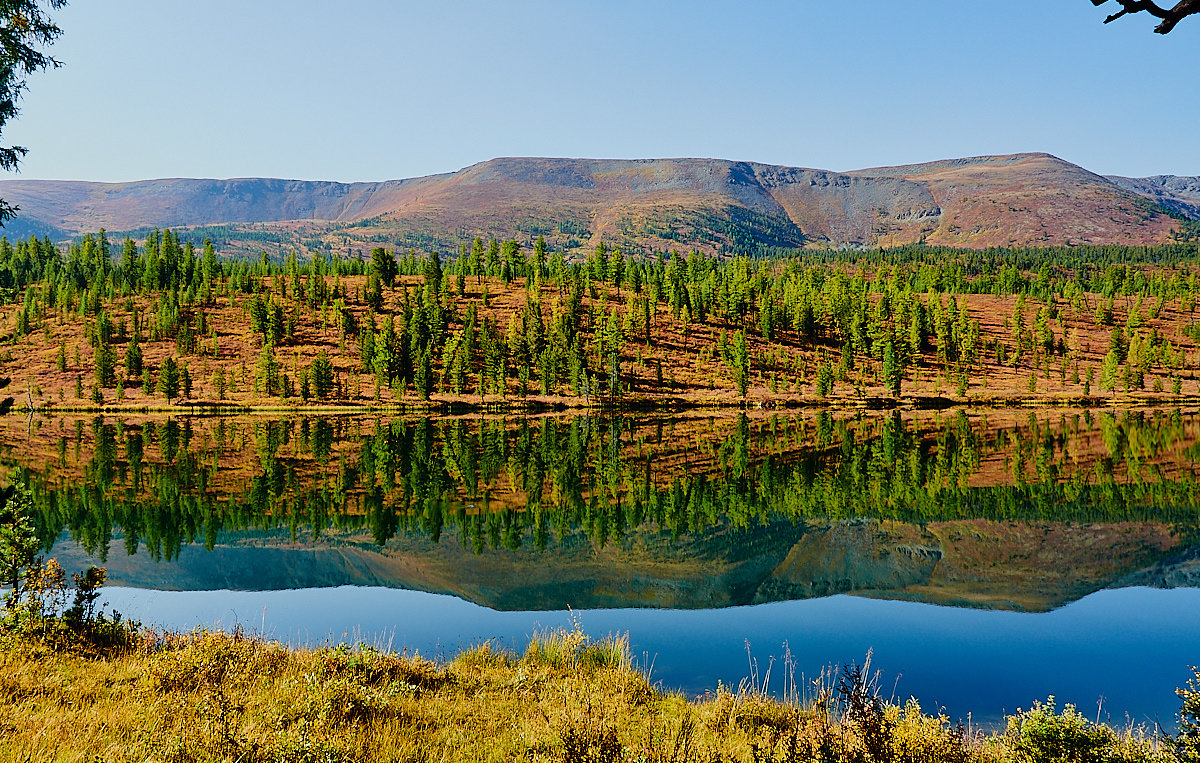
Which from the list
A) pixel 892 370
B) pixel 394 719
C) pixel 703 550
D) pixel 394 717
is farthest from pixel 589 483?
pixel 892 370

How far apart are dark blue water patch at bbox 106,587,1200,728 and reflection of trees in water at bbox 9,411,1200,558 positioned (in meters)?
9.88

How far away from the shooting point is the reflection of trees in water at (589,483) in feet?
126

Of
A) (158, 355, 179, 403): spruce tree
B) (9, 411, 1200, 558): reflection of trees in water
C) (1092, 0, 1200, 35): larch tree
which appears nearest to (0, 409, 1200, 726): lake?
(9, 411, 1200, 558): reflection of trees in water

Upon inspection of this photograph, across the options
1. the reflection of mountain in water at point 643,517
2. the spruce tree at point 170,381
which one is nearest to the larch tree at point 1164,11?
the reflection of mountain in water at point 643,517

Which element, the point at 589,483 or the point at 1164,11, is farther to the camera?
the point at 589,483

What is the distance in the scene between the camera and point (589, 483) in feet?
165

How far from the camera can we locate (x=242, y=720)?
902 centimetres

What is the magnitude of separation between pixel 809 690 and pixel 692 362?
5043 inches

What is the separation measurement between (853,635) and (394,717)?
15.6m

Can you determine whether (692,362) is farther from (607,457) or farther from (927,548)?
(927,548)

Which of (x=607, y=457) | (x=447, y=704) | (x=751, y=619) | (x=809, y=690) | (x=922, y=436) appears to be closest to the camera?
(x=447, y=704)

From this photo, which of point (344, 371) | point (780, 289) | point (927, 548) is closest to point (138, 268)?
point (344, 371)

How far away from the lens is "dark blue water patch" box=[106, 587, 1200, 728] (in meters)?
17.1

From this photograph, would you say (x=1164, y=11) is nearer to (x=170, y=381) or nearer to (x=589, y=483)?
(x=589, y=483)
